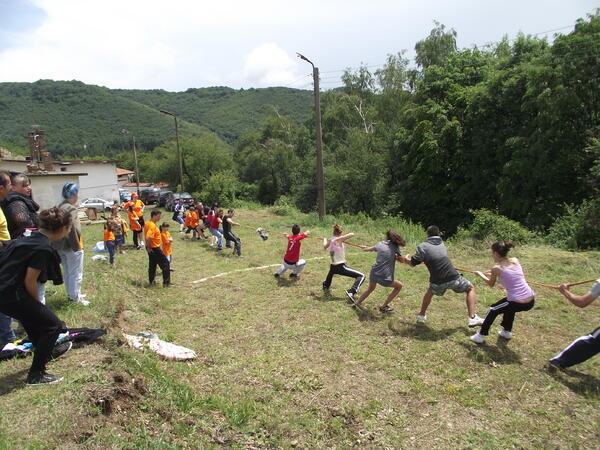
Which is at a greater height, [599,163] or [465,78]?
[465,78]

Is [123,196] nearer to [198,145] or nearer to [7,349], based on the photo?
[198,145]

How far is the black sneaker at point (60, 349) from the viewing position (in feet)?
15.2

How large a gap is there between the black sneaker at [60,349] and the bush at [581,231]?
15.1m

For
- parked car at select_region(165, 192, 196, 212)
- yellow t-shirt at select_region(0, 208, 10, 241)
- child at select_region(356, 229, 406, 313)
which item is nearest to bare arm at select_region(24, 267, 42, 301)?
yellow t-shirt at select_region(0, 208, 10, 241)

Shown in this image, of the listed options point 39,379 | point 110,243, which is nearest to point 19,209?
point 39,379

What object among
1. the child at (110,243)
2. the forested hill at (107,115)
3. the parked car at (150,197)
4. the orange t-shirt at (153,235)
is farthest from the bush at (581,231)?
the forested hill at (107,115)

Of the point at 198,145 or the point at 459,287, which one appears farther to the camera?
the point at 198,145

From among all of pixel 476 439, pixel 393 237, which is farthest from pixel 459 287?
pixel 476 439

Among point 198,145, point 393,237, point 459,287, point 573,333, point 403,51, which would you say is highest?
point 403,51

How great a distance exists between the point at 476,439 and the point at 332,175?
24981 mm

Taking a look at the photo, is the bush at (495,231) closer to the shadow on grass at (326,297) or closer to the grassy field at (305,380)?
the grassy field at (305,380)

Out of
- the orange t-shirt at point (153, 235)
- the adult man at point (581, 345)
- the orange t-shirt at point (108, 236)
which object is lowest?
the adult man at point (581, 345)

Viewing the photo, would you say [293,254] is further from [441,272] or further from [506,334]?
[506,334]

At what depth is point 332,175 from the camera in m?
28.4
